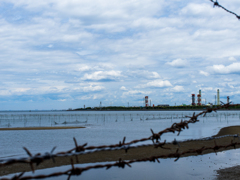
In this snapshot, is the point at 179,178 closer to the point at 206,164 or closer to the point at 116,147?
the point at 206,164

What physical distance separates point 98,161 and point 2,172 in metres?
6.67

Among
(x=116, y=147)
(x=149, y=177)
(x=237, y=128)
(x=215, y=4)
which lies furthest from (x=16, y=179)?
(x=237, y=128)

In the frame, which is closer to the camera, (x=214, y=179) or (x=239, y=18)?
(x=239, y=18)

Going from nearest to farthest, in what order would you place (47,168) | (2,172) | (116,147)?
(116,147)
(2,172)
(47,168)

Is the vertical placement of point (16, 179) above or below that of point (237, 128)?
above

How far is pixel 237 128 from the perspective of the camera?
35.4m

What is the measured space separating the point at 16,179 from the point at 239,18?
20.2 ft

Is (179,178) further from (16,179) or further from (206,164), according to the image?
(16,179)

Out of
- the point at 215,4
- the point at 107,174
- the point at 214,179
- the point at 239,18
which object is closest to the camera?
the point at 215,4

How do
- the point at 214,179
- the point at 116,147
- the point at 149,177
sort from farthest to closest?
the point at 149,177
the point at 214,179
the point at 116,147

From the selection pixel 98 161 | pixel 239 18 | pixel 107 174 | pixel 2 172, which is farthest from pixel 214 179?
pixel 2 172

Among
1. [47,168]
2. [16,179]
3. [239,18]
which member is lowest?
[47,168]

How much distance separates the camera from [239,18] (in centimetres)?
610

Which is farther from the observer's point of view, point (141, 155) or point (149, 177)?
point (141, 155)
